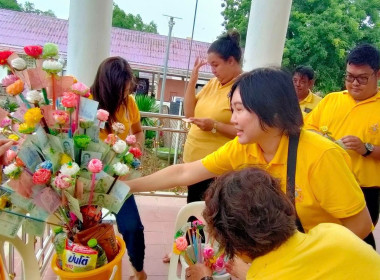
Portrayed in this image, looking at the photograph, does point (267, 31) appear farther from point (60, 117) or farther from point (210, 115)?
point (60, 117)

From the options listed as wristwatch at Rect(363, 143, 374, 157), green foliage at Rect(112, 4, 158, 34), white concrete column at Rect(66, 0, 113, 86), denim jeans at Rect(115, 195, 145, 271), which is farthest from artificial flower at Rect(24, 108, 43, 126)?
green foliage at Rect(112, 4, 158, 34)

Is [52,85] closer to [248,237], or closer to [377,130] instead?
[248,237]

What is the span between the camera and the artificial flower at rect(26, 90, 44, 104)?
86cm

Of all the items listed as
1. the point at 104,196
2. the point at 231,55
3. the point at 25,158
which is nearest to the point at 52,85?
the point at 25,158

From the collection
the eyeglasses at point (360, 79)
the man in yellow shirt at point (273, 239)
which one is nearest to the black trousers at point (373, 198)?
the eyeglasses at point (360, 79)

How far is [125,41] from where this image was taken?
14.0 metres

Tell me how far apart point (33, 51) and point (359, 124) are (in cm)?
158

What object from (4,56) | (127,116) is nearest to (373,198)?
(127,116)

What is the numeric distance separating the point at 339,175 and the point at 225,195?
0.43m

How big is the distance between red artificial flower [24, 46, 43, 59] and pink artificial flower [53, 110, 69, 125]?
17 cm

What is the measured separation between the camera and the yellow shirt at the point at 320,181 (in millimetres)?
1034

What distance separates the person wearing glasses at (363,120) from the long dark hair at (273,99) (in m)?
0.66

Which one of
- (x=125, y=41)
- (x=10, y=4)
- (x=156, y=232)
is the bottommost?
(x=156, y=232)

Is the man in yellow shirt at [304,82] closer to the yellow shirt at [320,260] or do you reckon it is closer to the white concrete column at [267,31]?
the white concrete column at [267,31]
